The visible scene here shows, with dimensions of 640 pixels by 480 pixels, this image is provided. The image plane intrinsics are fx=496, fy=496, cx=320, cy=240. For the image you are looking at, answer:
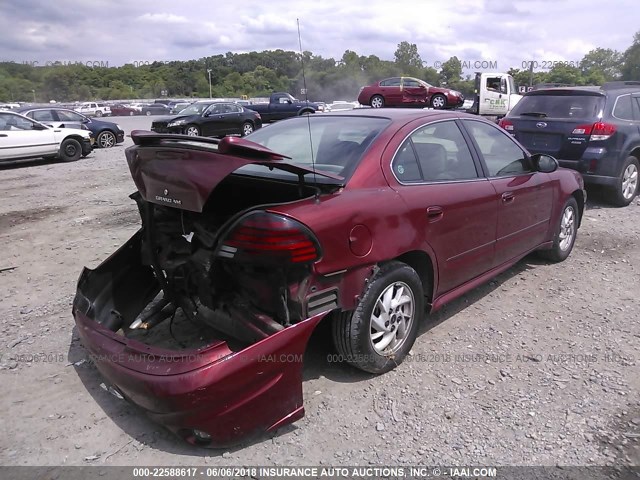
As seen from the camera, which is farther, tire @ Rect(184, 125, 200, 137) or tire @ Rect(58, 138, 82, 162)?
tire @ Rect(184, 125, 200, 137)

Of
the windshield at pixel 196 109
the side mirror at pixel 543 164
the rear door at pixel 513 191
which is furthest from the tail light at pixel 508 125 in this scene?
the windshield at pixel 196 109

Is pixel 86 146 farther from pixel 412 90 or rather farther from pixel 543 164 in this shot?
pixel 412 90

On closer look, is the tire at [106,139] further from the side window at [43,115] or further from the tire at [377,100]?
the tire at [377,100]

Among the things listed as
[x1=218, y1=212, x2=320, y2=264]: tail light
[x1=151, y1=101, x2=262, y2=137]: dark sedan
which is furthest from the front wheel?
[x1=218, y1=212, x2=320, y2=264]: tail light

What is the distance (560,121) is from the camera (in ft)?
24.3

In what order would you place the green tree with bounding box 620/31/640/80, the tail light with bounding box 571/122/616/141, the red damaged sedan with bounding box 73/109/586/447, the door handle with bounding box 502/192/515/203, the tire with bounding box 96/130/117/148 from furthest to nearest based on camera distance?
the green tree with bounding box 620/31/640/80 → the tire with bounding box 96/130/117/148 → the tail light with bounding box 571/122/616/141 → the door handle with bounding box 502/192/515/203 → the red damaged sedan with bounding box 73/109/586/447

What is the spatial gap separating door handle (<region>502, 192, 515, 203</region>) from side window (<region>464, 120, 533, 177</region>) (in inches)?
6.8

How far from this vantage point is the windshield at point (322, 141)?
309 cm

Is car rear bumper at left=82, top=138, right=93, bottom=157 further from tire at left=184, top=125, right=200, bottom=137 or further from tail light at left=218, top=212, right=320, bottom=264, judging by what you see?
tail light at left=218, top=212, right=320, bottom=264

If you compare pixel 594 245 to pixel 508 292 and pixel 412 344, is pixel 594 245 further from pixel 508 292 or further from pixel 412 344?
pixel 412 344

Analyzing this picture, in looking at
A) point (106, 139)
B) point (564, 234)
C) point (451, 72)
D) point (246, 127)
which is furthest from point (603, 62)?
point (564, 234)

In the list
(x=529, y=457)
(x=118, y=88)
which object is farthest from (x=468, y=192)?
(x=118, y=88)

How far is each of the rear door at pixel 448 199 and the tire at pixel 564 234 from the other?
152cm

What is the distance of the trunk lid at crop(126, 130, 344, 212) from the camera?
8.09 feet
